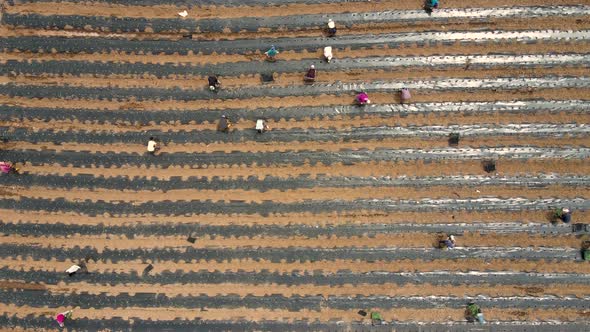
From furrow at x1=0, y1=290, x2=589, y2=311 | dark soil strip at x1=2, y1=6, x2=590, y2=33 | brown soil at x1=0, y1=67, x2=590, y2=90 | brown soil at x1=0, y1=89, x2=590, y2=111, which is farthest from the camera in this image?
dark soil strip at x1=2, y1=6, x2=590, y2=33

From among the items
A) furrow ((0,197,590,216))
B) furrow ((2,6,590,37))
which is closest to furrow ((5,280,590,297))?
furrow ((0,197,590,216))

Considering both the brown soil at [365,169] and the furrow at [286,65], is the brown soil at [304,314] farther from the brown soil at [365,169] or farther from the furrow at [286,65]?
the furrow at [286,65]

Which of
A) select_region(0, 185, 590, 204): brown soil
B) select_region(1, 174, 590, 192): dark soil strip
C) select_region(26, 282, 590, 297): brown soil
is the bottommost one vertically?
select_region(26, 282, 590, 297): brown soil

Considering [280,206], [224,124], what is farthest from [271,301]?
→ [224,124]

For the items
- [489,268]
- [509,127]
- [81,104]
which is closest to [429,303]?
[489,268]

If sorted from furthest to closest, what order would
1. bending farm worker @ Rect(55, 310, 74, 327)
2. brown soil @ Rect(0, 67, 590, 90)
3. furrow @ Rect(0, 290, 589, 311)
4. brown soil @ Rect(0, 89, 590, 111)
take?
brown soil @ Rect(0, 67, 590, 90) → brown soil @ Rect(0, 89, 590, 111) → furrow @ Rect(0, 290, 589, 311) → bending farm worker @ Rect(55, 310, 74, 327)

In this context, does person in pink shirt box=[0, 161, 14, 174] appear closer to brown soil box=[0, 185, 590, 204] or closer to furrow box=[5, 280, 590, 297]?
brown soil box=[0, 185, 590, 204]

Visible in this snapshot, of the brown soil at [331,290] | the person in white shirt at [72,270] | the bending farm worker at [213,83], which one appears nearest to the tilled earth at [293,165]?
the brown soil at [331,290]
